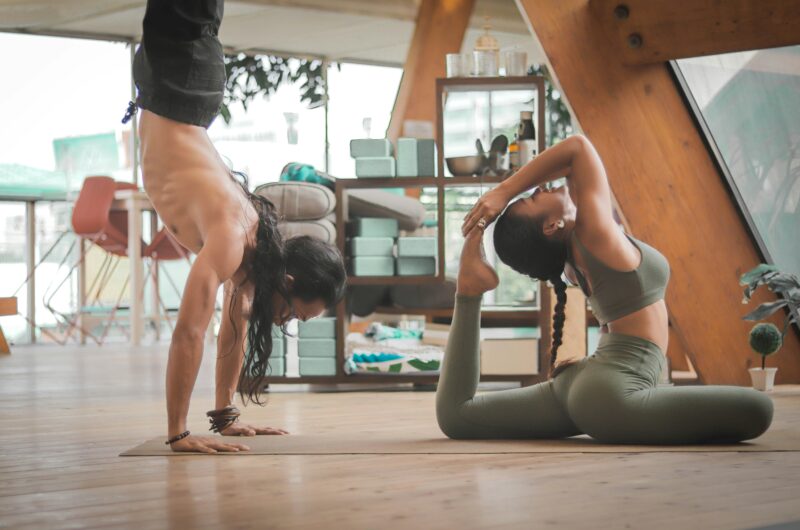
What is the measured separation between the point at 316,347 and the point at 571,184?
80.7 inches

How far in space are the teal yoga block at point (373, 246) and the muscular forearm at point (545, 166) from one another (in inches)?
74.1

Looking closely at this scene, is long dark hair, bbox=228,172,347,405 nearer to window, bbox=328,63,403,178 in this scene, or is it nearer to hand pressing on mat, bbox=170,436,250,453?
hand pressing on mat, bbox=170,436,250,453

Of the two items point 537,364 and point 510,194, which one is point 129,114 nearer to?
point 510,194

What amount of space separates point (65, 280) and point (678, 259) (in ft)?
18.7

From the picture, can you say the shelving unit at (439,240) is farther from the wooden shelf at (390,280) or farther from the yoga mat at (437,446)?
the yoga mat at (437,446)

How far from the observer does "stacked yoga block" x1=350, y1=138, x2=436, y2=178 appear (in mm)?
4340

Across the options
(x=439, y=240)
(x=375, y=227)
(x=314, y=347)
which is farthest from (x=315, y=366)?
(x=439, y=240)

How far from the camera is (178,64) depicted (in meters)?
2.67

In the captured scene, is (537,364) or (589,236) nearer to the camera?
(589,236)

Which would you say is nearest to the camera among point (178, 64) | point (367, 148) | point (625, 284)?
point (625, 284)

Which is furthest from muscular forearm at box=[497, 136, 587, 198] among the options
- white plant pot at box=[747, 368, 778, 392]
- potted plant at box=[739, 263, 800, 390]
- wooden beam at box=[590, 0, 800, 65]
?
white plant pot at box=[747, 368, 778, 392]

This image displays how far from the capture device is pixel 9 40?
853 centimetres

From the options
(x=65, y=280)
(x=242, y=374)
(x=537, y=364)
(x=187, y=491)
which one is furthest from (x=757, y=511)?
(x=65, y=280)

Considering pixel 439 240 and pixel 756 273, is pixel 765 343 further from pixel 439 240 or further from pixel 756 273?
pixel 439 240
